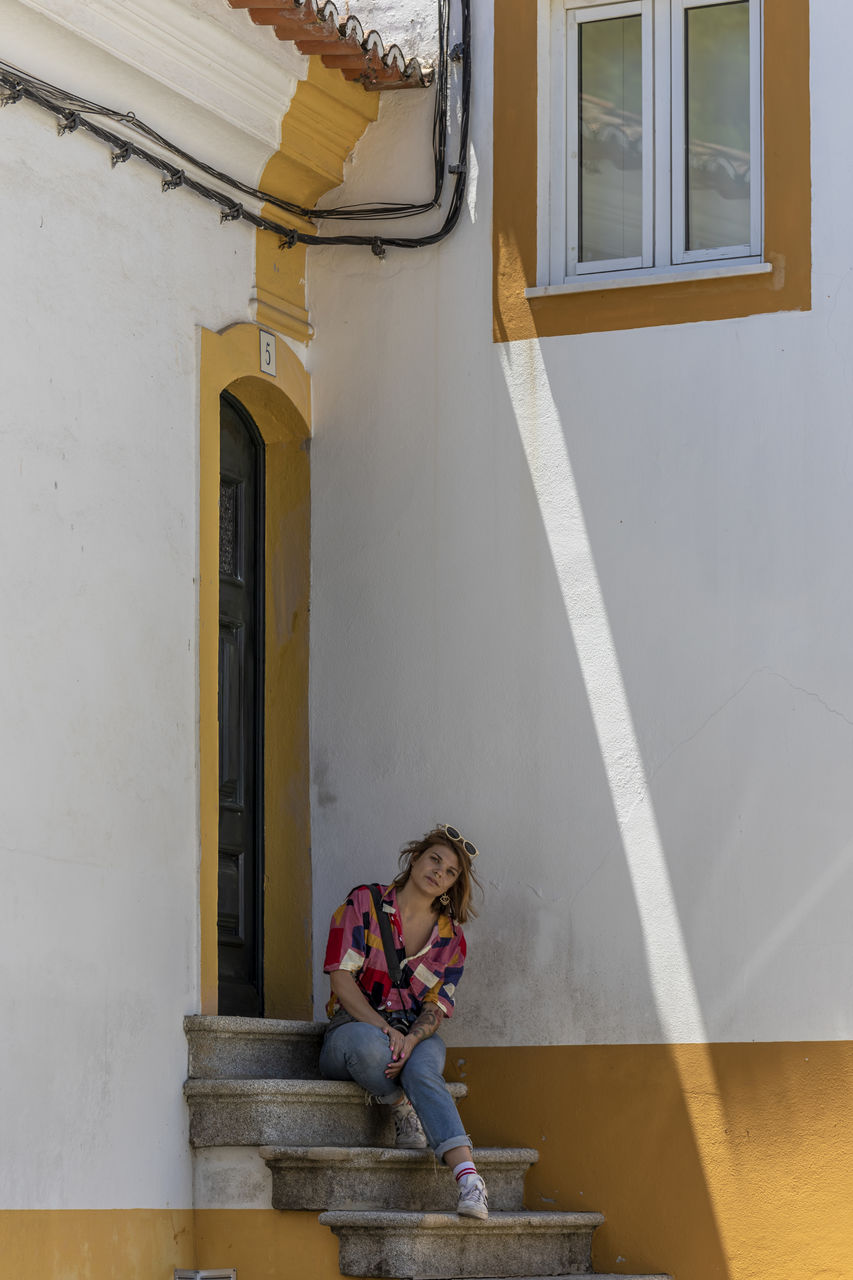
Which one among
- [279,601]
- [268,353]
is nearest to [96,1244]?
[279,601]

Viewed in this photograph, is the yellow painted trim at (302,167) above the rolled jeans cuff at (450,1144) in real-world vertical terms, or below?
above

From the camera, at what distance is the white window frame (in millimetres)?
8273

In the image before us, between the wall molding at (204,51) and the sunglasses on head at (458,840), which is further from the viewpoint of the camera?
the sunglasses on head at (458,840)

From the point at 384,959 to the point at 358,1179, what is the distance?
91cm

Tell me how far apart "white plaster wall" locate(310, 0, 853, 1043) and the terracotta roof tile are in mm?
375

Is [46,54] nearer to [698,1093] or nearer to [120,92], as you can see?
[120,92]

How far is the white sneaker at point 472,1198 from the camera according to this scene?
264 inches

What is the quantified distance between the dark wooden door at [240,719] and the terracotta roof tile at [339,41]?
1.51 m

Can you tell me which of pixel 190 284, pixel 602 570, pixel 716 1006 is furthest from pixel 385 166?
pixel 716 1006

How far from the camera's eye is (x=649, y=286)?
8.12 m

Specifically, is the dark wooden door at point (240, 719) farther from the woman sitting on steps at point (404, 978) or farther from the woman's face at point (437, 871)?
the woman's face at point (437, 871)

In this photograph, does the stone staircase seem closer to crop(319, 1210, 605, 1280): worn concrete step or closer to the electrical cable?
crop(319, 1210, 605, 1280): worn concrete step

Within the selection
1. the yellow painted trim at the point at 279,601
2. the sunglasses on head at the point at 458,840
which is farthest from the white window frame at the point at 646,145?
the sunglasses on head at the point at 458,840

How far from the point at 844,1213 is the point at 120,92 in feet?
16.4
